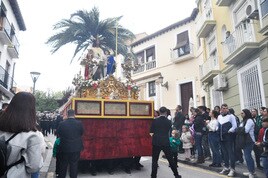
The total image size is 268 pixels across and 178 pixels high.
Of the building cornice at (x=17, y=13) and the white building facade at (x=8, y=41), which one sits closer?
the white building facade at (x=8, y=41)

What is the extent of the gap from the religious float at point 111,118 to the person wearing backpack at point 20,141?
13.6 ft

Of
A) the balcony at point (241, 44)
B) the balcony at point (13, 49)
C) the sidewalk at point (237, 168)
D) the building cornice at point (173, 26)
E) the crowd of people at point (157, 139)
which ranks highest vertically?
the building cornice at point (173, 26)

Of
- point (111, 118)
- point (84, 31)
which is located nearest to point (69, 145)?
point (111, 118)

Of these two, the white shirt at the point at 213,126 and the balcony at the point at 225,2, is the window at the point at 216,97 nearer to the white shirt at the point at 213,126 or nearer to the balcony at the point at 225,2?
the balcony at the point at 225,2

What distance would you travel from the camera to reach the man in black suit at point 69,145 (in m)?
5.40

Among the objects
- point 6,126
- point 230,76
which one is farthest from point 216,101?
point 6,126

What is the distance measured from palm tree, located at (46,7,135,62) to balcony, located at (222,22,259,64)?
5208 mm

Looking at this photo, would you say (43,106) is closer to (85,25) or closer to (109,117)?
(85,25)

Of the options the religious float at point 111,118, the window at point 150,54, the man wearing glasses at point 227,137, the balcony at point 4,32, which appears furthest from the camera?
the window at point 150,54

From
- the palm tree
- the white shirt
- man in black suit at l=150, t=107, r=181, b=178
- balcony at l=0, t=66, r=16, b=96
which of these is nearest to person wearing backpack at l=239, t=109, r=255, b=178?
the white shirt

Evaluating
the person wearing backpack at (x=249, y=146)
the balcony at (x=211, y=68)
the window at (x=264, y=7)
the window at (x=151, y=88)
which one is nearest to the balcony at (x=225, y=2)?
the balcony at (x=211, y=68)

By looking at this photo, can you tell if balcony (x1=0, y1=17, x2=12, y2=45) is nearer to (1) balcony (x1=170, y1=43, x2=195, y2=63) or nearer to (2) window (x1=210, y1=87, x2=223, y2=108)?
(1) balcony (x1=170, y1=43, x2=195, y2=63)

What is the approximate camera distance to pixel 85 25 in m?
11.5

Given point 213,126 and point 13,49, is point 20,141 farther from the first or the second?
point 13,49
